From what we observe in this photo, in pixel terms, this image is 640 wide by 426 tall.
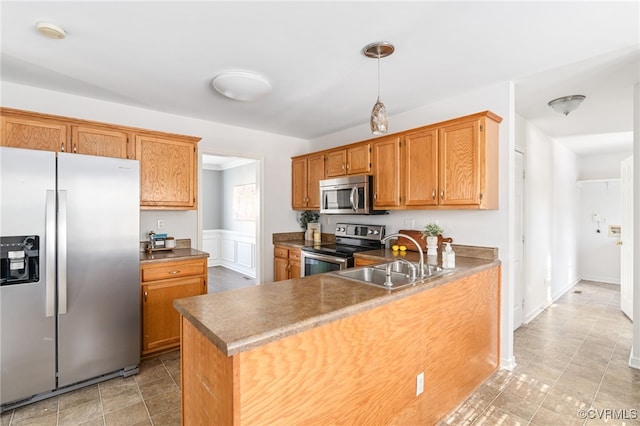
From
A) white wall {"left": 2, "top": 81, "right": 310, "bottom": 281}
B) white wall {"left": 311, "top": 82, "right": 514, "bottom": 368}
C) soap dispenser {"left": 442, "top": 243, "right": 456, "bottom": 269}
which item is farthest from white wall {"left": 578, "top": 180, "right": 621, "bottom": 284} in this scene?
white wall {"left": 2, "top": 81, "right": 310, "bottom": 281}

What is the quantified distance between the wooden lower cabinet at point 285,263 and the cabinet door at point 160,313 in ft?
4.63

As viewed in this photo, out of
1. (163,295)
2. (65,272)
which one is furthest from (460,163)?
(65,272)

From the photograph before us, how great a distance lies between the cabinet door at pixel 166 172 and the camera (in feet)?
10.3

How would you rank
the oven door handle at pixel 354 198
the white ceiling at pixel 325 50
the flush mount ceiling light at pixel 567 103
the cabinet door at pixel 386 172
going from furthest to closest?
the oven door handle at pixel 354 198, the cabinet door at pixel 386 172, the flush mount ceiling light at pixel 567 103, the white ceiling at pixel 325 50

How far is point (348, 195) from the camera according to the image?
12.3 feet

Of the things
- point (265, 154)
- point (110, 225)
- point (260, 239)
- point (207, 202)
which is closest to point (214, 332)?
point (110, 225)

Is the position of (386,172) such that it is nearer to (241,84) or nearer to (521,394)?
(241,84)

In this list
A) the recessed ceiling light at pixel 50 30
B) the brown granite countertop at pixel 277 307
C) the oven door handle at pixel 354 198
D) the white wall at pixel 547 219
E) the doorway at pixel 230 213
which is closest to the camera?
the brown granite countertop at pixel 277 307

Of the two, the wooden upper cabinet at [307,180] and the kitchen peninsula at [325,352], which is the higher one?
the wooden upper cabinet at [307,180]

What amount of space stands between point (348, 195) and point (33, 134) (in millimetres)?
3082

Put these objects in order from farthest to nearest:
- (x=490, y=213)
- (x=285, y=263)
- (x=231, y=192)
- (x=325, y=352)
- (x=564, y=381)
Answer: (x=231, y=192)
(x=285, y=263)
(x=490, y=213)
(x=564, y=381)
(x=325, y=352)

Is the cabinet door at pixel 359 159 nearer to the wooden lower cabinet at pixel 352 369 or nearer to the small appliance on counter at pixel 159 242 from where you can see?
the wooden lower cabinet at pixel 352 369

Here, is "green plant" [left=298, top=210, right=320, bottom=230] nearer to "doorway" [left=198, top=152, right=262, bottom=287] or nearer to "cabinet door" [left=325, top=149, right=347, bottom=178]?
"cabinet door" [left=325, top=149, right=347, bottom=178]

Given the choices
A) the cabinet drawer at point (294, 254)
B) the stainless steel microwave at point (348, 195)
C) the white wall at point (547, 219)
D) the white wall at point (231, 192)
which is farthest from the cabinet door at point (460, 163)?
the white wall at point (231, 192)
